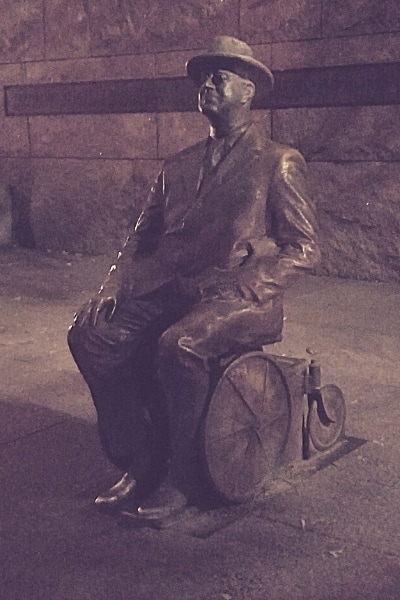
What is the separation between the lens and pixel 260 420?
13.3ft

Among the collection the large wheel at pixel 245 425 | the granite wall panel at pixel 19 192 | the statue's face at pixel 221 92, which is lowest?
the granite wall panel at pixel 19 192

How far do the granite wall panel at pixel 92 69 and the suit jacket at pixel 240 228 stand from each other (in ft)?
19.0

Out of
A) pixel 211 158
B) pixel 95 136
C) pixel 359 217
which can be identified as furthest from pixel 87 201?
pixel 211 158

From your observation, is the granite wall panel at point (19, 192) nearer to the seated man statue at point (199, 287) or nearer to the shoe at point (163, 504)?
the seated man statue at point (199, 287)

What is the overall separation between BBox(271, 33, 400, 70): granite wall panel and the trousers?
4599 millimetres

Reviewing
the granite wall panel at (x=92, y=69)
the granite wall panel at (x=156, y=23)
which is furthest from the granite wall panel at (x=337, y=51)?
the granite wall panel at (x=92, y=69)

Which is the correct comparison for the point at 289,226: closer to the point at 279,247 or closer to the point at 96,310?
the point at 279,247

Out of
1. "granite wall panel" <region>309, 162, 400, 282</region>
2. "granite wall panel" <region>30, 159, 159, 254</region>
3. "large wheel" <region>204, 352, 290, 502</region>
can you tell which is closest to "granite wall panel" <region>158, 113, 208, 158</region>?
"granite wall panel" <region>30, 159, 159, 254</region>

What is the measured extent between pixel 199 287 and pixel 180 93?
5.76m

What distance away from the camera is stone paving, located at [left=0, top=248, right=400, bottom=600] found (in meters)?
3.32

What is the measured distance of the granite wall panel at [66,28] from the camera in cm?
1024

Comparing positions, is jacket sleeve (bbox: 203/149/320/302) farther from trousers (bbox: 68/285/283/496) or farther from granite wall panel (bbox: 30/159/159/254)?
granite wall panel (bbox: 30/159/159/254)

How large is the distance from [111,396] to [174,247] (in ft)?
2.16

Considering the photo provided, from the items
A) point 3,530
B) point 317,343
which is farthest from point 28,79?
point 3,530
